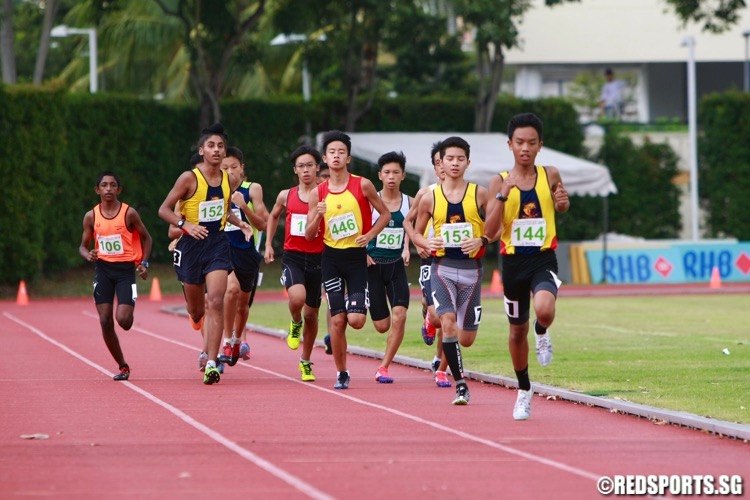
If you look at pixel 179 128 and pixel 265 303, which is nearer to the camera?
pixel 265 303

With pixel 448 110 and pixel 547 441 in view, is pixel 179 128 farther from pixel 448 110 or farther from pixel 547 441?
pixel 547 441

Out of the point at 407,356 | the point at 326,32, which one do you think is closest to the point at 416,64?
the point at 326,32

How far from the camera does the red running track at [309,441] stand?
8320mm

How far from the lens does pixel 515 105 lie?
44.5 metres

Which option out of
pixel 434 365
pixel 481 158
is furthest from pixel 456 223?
pixel 481 158

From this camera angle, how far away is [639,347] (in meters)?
18.0

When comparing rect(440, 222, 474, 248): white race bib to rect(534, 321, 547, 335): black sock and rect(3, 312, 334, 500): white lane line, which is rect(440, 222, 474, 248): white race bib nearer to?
rect(534, 321, 547, 335): black sock

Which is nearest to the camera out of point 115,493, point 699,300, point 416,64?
point 115,493

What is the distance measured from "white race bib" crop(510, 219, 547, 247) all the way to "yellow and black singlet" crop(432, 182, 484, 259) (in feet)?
4.34

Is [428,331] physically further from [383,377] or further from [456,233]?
[456,233]

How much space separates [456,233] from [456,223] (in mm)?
83

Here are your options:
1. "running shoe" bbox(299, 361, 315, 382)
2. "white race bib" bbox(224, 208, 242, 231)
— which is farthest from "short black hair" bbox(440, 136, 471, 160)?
"white race bib" bbox(224, 208, 242, 231)

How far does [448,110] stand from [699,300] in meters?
15.4

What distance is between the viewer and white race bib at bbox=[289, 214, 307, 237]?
14.5 metres
